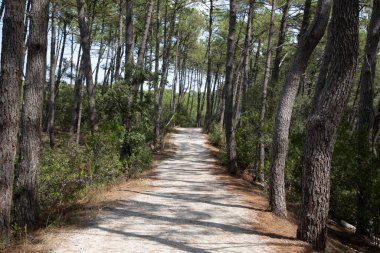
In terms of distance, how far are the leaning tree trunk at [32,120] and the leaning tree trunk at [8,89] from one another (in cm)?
71

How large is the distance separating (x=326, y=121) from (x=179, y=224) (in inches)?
128

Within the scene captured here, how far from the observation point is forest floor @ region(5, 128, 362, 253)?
552cm

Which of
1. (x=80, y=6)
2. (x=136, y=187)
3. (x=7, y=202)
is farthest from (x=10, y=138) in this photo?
(x=80, y=6)

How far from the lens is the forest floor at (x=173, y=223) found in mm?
5520

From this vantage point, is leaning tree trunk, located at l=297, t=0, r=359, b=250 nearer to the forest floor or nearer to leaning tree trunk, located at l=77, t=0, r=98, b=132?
the forest floor

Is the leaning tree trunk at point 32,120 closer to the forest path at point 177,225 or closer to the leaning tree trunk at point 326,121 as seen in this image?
the forest path at point 177,225

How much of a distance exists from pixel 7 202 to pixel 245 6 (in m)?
19.5

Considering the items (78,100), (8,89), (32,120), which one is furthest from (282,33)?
(78,100)

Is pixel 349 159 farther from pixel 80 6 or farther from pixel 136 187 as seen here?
pixel 80 6

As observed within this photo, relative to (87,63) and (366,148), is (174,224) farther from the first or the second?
(87,63)

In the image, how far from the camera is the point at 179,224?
6789 millimetres

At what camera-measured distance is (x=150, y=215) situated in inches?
289

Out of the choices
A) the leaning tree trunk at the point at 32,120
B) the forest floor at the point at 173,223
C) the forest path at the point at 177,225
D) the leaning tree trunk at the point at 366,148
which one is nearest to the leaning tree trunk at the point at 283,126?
the forest floor at the point at 173,223

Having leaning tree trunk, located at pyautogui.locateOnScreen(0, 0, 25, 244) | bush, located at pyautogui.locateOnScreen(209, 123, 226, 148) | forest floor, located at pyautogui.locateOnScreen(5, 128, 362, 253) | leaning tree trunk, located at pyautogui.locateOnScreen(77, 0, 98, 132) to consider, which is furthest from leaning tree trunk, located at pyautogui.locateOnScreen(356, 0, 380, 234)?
bush, located at pyautogui.locateOnScreen(209, 123, 226, 148)
